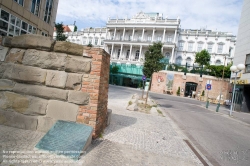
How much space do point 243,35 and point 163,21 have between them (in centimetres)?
2758

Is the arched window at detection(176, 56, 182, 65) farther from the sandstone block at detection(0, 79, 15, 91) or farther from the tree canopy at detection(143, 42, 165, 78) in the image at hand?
the sandstone block at detection(0, 79, 15, 91)

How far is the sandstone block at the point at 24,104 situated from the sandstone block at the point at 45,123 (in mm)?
153

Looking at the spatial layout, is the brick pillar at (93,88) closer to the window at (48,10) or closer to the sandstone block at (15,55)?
the sandstone block at (15,55)

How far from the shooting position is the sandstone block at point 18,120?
368 centimetres

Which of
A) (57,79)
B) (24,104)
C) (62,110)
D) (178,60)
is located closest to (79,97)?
(62,110)

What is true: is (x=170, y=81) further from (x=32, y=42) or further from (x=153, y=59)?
(x=32, y=42)

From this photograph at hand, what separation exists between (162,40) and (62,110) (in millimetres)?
45293

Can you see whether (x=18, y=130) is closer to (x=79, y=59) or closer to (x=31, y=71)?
(x=31, y=71)

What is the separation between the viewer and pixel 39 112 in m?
3.70

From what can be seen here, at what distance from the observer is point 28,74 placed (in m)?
3.75

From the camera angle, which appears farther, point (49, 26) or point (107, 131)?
point (49, 26)

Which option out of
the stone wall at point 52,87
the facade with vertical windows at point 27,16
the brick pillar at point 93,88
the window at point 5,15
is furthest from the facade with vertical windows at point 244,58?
the window at point 5,15

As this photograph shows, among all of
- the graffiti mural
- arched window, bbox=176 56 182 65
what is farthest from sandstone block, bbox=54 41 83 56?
arched window, bbox=176 56 182 65

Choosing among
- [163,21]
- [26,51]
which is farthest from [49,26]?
[163,21]
